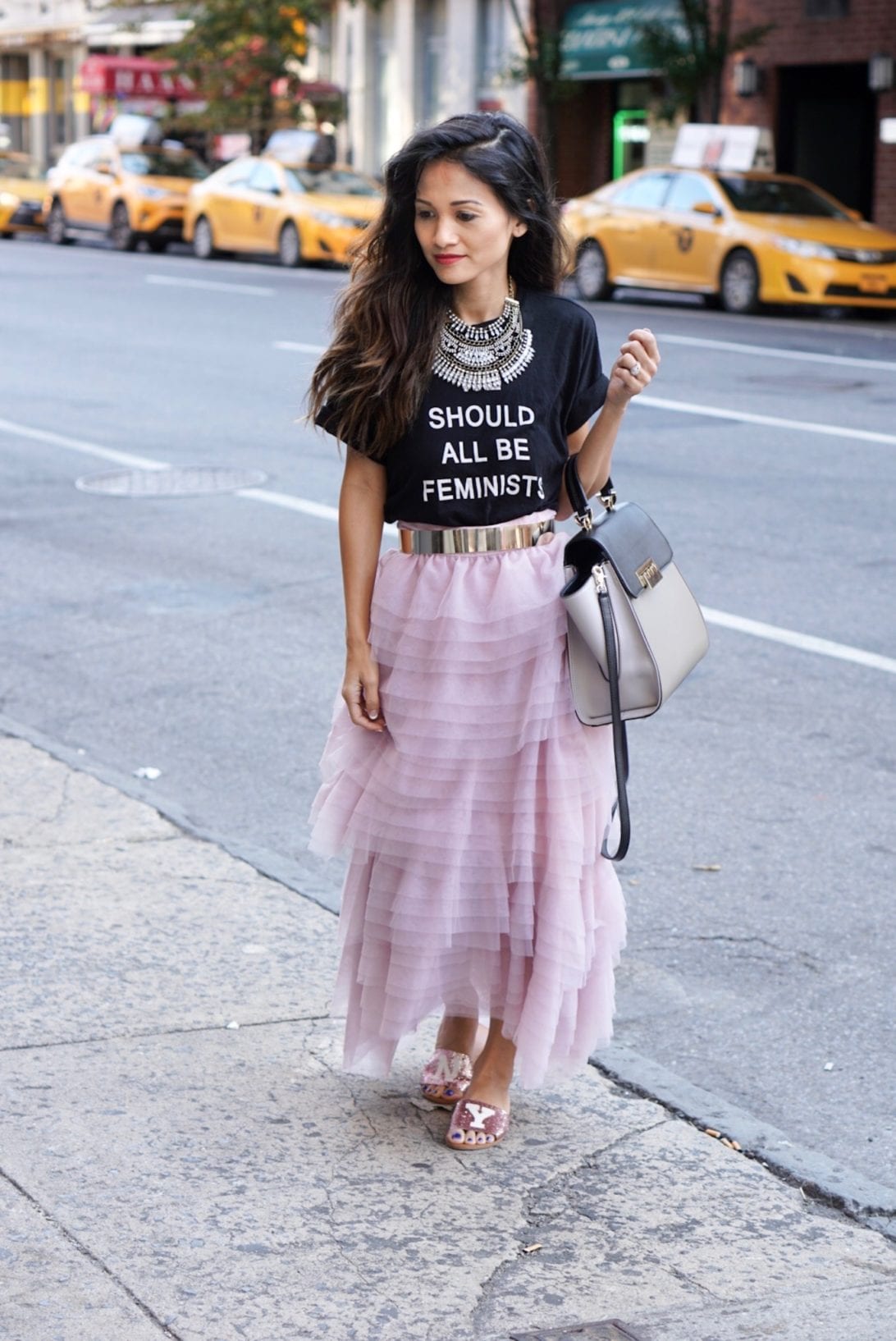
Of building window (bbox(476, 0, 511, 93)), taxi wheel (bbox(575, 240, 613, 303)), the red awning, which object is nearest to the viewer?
taxi wheel (bbox(575, 240, 613, 303))

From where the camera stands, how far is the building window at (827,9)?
87.5 feet

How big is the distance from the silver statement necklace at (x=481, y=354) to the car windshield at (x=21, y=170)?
3483cm

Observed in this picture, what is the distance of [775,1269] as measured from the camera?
3.27m

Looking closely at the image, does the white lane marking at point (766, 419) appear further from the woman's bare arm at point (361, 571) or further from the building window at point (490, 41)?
the building window at point (490, 41)

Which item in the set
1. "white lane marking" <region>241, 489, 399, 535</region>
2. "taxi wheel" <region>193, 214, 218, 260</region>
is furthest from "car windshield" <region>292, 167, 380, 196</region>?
"white lane marking" <region>241, 489, 399, 535</region>

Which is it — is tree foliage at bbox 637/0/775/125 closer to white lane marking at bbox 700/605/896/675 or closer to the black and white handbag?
white lane marking at bbox 700/605/896/675

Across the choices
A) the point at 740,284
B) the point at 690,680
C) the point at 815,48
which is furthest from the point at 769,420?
the point at 815,48

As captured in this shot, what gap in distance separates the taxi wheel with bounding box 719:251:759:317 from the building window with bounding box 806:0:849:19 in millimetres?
7191

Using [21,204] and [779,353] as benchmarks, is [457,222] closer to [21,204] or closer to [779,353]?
[779,353]

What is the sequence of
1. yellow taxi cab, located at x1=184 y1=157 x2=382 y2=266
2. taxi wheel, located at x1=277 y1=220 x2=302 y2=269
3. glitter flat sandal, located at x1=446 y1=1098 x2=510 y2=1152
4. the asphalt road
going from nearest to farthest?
glitter flat sandal, located at x1=446 y1=1098 x2=510 y2=1152 → the asphalt road → yellow taxi cab, located at x1=184 y1=157 x2=382 y2=266 → taxi wheel, located at x1=277 y1=220 x2=302 y2=269

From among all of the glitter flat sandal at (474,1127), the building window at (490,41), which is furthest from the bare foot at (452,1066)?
the building window at (490,41)

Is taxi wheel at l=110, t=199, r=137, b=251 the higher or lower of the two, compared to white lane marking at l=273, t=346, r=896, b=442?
higher

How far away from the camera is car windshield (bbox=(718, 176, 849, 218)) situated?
70.7 feet

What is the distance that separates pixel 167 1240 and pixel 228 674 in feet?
13.1
